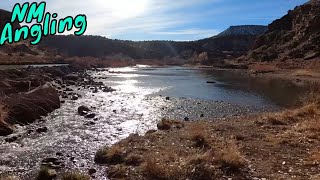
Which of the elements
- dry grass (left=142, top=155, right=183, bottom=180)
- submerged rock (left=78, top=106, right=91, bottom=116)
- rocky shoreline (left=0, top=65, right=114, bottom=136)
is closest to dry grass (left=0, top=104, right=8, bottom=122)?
rocky shoreline (left=0, top=65, right=114, bottom=136)

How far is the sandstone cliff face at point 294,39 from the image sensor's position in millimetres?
89688

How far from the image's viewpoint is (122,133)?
19.8m

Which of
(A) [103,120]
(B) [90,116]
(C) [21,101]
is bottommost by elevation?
(A) [103,120]

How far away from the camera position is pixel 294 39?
107m

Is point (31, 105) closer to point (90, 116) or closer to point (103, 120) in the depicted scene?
point (90, 116)

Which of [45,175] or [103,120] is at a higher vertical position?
[45,175]

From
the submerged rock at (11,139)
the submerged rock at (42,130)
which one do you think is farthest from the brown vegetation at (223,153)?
the submerged rock at (42,130)

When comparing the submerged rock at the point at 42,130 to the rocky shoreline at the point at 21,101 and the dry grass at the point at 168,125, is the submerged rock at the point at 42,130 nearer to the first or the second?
the rocky shoreline at the point at 21,101

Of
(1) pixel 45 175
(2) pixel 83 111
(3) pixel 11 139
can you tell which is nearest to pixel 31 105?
(2) pixel 83 111

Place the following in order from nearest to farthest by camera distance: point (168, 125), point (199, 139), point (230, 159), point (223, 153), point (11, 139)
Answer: point (230, 159) → point (223, 153) → point (199, 139) → point (11, 139) → point (168, 125)

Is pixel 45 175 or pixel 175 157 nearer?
pixel 45 175

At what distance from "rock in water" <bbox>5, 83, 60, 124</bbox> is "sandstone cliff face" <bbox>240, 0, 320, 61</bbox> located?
2549 inches

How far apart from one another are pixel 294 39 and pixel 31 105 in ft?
316

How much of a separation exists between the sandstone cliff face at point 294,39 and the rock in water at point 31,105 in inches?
2549
